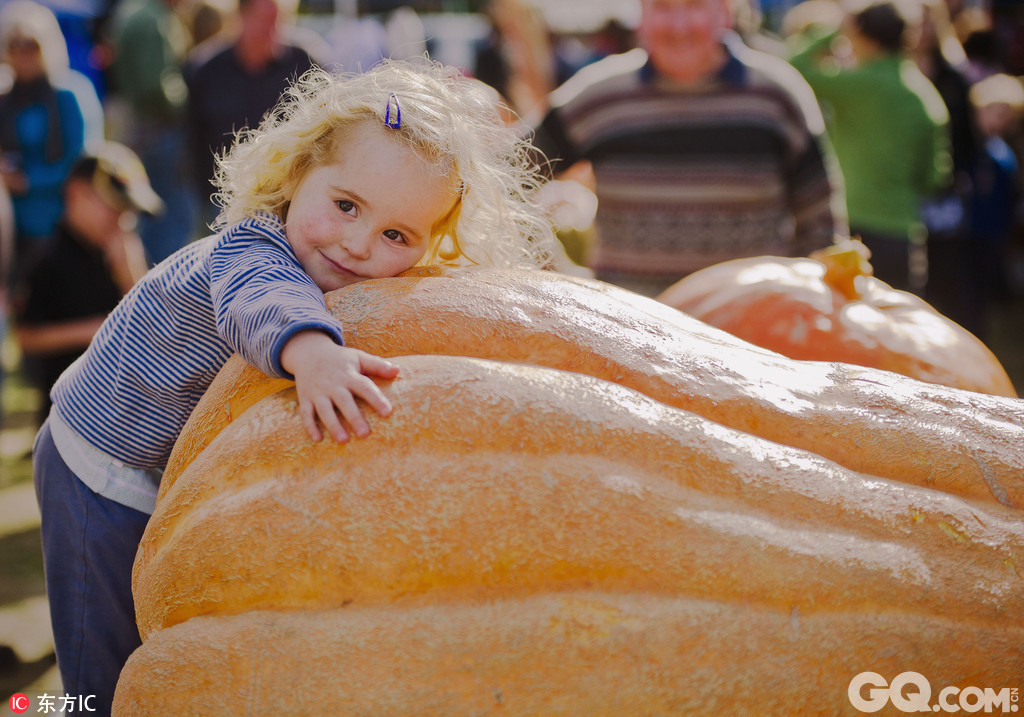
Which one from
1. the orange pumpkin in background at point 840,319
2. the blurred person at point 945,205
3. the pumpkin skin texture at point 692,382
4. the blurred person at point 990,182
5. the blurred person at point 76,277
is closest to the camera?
the pumpkin skin texture at point 692,382

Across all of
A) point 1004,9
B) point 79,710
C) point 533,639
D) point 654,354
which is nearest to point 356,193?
point 654,354

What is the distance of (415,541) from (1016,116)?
916cm

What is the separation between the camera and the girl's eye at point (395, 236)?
1.76 meters

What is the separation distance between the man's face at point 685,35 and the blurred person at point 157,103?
18.9 ft

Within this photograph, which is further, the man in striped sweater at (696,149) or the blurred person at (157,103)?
the blurred person at (157,103)

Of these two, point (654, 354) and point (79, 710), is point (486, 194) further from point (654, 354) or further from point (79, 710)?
point (79, 710)

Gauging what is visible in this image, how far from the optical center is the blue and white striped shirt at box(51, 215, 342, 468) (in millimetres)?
1529

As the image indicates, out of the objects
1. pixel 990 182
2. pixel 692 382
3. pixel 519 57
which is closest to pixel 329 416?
pixel 692 382

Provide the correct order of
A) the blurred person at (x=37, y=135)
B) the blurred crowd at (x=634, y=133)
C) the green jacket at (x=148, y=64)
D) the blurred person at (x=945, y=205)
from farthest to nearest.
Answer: the green jacket at (x=148, y=64), the blurred person at (x=945, y=205), the blurred person at (x=37, y=135), the blurred crowd at (x=634, y=133)

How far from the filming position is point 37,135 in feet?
20.3

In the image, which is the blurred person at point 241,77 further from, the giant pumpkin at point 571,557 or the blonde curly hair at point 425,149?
the giant pumpkin at point 571,557

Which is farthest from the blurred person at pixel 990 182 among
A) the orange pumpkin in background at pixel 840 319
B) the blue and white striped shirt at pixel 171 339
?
the blue and white striped shirt at pixel 171 339

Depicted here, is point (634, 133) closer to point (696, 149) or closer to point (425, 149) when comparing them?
point (696, 149)

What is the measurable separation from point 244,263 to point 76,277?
3.47 m
